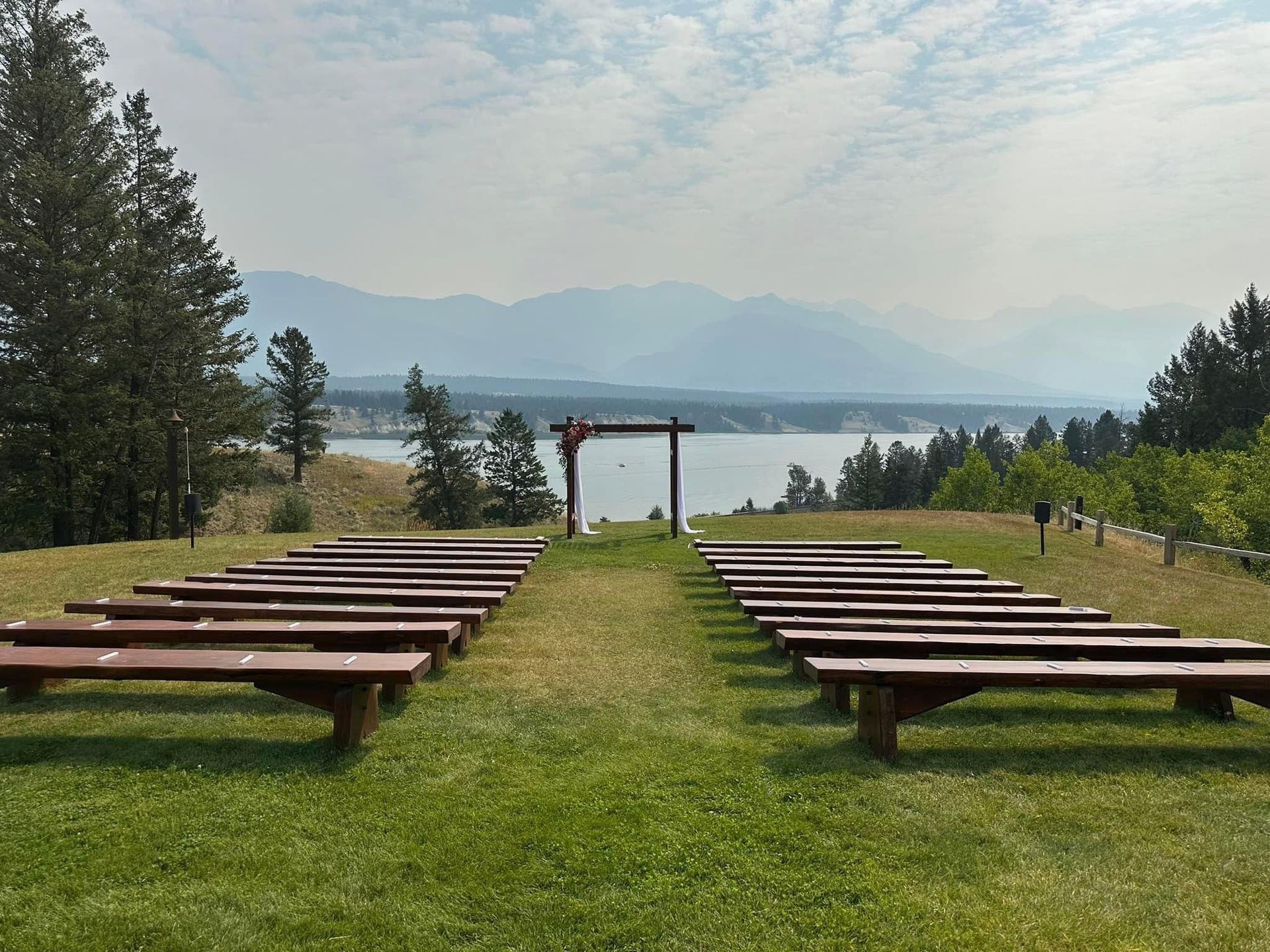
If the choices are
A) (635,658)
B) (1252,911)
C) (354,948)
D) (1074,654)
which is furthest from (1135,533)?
(354,948)

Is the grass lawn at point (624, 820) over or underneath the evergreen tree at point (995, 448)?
underneath

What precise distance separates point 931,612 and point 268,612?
6469mm

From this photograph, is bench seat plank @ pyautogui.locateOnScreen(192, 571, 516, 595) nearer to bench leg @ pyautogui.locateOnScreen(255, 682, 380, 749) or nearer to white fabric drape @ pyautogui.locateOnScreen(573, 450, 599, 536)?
bench leg @ pyautogui.locateOnScreen(255, 682, 380, 749)

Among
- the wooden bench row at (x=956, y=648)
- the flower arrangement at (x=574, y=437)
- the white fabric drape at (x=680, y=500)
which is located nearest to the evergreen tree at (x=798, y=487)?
the white fabric drape at (x=680, y=500)

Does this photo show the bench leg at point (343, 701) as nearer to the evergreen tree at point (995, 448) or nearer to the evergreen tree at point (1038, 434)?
the evergreen tree at point (995, 448)

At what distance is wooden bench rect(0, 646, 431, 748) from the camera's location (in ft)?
16.0

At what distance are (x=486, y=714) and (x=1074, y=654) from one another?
4607mm

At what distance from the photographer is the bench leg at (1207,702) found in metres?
5.65

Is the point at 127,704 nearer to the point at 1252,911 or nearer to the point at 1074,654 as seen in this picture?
the point at 1252,911

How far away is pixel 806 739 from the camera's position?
16.8 feet

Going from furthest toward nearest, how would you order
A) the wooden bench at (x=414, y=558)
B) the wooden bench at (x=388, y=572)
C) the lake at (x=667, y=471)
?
the lake at (x=667, y=471)
the wooden bench at (x=414, y=558)
the wooden bench at (x=388, y=572)

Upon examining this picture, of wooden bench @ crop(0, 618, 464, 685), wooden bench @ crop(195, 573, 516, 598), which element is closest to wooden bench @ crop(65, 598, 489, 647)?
wooden bench @ crop(0, 618, 464, 685)

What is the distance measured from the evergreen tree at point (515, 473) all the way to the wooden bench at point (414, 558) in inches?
1704

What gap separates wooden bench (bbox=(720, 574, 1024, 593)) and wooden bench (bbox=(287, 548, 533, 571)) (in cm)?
320
